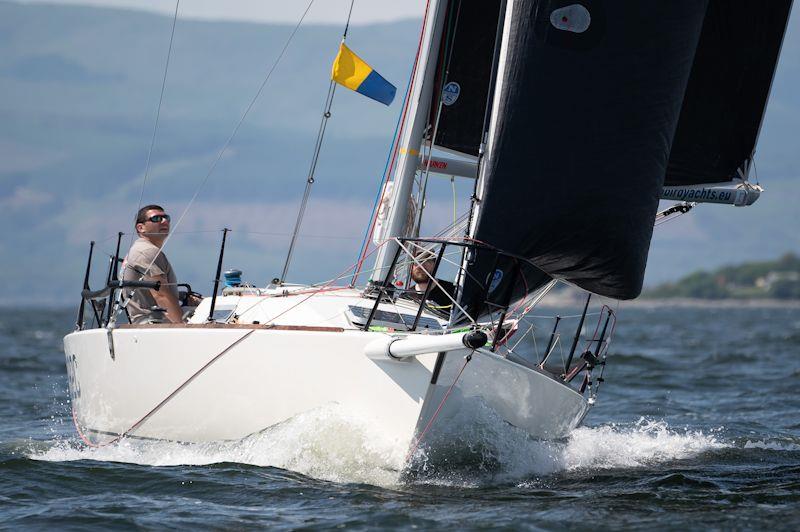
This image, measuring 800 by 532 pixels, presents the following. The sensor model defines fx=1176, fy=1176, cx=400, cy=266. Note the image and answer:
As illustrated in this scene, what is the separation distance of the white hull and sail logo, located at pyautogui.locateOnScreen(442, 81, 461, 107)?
1.92m

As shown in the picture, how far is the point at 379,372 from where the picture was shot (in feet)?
21.9

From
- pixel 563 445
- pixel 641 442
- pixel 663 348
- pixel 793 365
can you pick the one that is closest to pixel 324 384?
pixel 563 445

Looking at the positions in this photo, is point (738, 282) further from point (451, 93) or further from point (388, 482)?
point (388, 482)

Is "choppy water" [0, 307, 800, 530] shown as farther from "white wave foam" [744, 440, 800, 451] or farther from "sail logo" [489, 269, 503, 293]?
"sail logo" [489, 269, 503, 293]

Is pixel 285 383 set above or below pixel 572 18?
below

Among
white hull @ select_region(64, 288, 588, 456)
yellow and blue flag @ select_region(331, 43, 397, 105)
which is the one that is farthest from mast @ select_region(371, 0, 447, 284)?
white hull @ select_region(64, 288, 588, 456)

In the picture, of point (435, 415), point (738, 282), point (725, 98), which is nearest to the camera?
point (435, 415)

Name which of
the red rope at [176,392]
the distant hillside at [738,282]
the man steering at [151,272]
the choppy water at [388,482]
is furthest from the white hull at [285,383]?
the distant hillside at [738,282]

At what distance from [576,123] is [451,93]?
6.66ft

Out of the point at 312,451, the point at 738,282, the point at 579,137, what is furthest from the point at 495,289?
the point at 738,282

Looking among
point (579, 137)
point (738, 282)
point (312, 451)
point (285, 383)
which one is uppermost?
point (579, 137)

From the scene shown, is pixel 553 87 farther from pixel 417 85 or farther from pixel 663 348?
pixel 663 348

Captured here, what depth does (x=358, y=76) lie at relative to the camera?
8641mm

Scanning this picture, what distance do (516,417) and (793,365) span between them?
11645 millimetres
